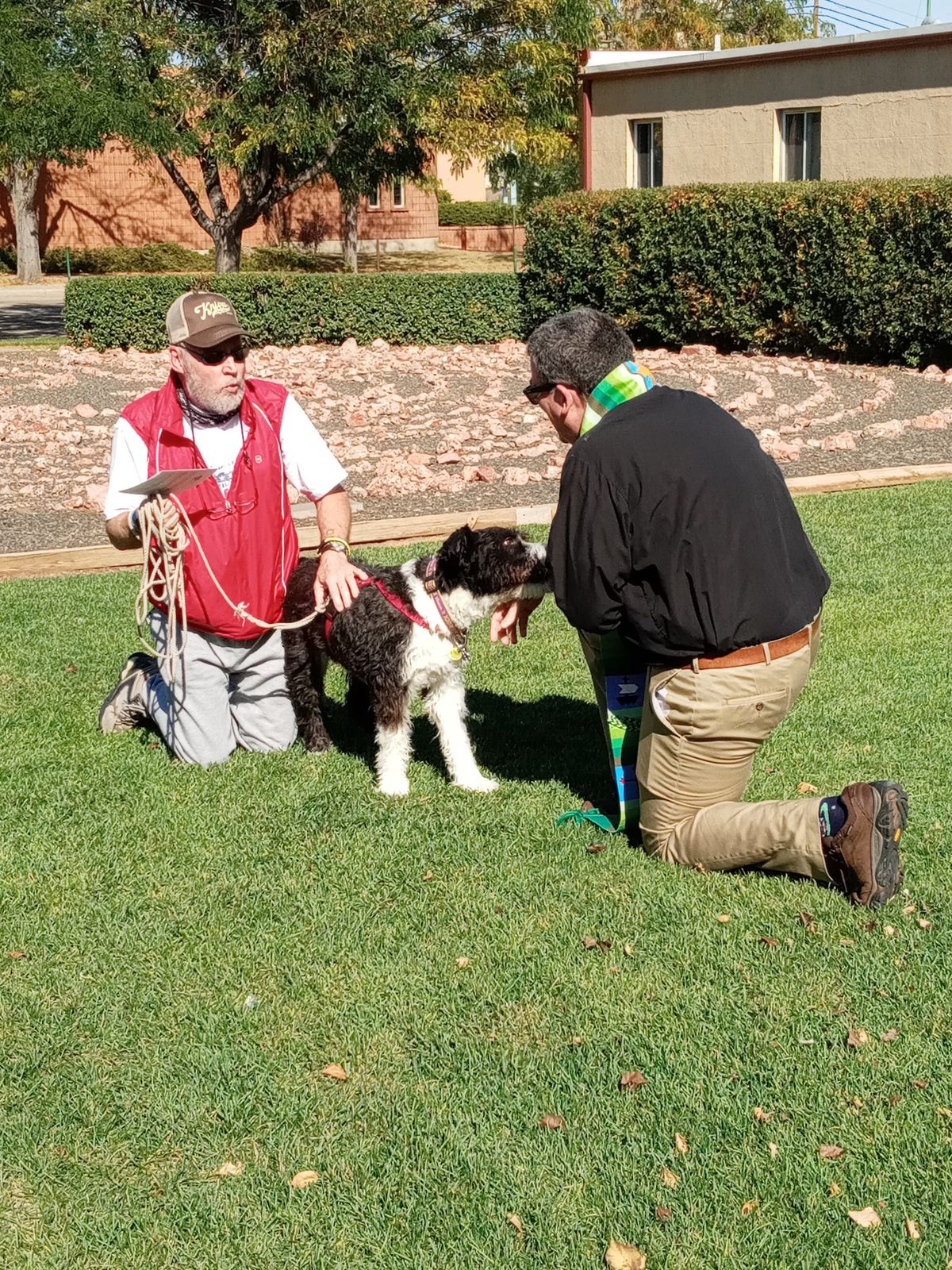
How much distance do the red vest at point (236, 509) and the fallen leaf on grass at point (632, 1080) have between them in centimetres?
288

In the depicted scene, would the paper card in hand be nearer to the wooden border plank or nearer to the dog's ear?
the dog's ear

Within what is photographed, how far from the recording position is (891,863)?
4.55m

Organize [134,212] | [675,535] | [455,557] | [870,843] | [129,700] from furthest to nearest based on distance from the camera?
1. [134,212]
2. [129,700]
3. [455,557]
4. [675,535]
5. [870,843]

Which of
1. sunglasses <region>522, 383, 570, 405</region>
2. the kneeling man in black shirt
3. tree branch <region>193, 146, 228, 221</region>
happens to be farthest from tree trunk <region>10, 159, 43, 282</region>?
the kneeling man in black shirt

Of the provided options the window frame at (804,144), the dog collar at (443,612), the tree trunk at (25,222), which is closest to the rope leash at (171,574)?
the dog collar at (443,612)

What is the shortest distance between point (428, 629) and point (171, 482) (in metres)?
1.13

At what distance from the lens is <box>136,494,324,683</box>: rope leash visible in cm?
548

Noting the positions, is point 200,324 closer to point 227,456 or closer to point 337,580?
point 227,456

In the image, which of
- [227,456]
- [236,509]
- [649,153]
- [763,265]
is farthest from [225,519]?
[649,153]

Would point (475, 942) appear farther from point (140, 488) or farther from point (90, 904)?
point (140, 488)

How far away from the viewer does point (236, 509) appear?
588cm

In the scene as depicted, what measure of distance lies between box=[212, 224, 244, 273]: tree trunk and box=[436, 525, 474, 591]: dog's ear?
23332mm

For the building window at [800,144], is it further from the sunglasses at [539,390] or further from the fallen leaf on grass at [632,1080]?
the fallen leaf on grass at [632,1080]

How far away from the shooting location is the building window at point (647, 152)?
84.3ft
